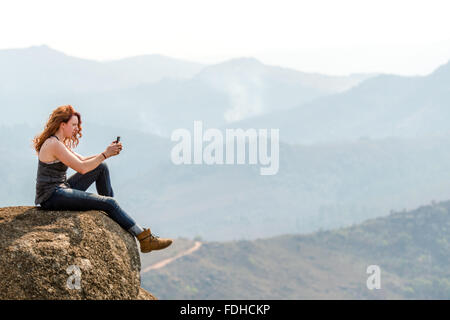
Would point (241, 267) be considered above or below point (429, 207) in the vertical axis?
below

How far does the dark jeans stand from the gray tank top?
11 cm

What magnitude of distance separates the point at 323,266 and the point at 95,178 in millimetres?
134997

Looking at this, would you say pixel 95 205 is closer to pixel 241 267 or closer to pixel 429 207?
pixel 241 267

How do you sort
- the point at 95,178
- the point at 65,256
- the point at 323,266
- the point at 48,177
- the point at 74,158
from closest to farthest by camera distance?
the point at 65,256 → the point at 74,158 → the point at 48,177 → the point at 95,178 → the point at 323,266

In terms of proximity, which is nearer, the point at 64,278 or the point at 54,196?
the point at 64,278

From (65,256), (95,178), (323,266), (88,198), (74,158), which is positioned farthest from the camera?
(323,266)

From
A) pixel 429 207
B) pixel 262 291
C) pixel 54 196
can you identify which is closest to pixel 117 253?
pixel 54 196

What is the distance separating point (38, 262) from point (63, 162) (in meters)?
1.93

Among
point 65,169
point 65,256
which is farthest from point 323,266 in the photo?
point 65,256

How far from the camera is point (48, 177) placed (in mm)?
13680

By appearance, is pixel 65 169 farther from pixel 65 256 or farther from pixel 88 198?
pixel 65 256

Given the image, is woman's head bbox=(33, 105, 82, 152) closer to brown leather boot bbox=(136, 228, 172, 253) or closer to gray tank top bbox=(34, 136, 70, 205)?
gray tank top bbox=(34, 136, 70, 205)

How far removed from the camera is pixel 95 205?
→ 45.6ft
